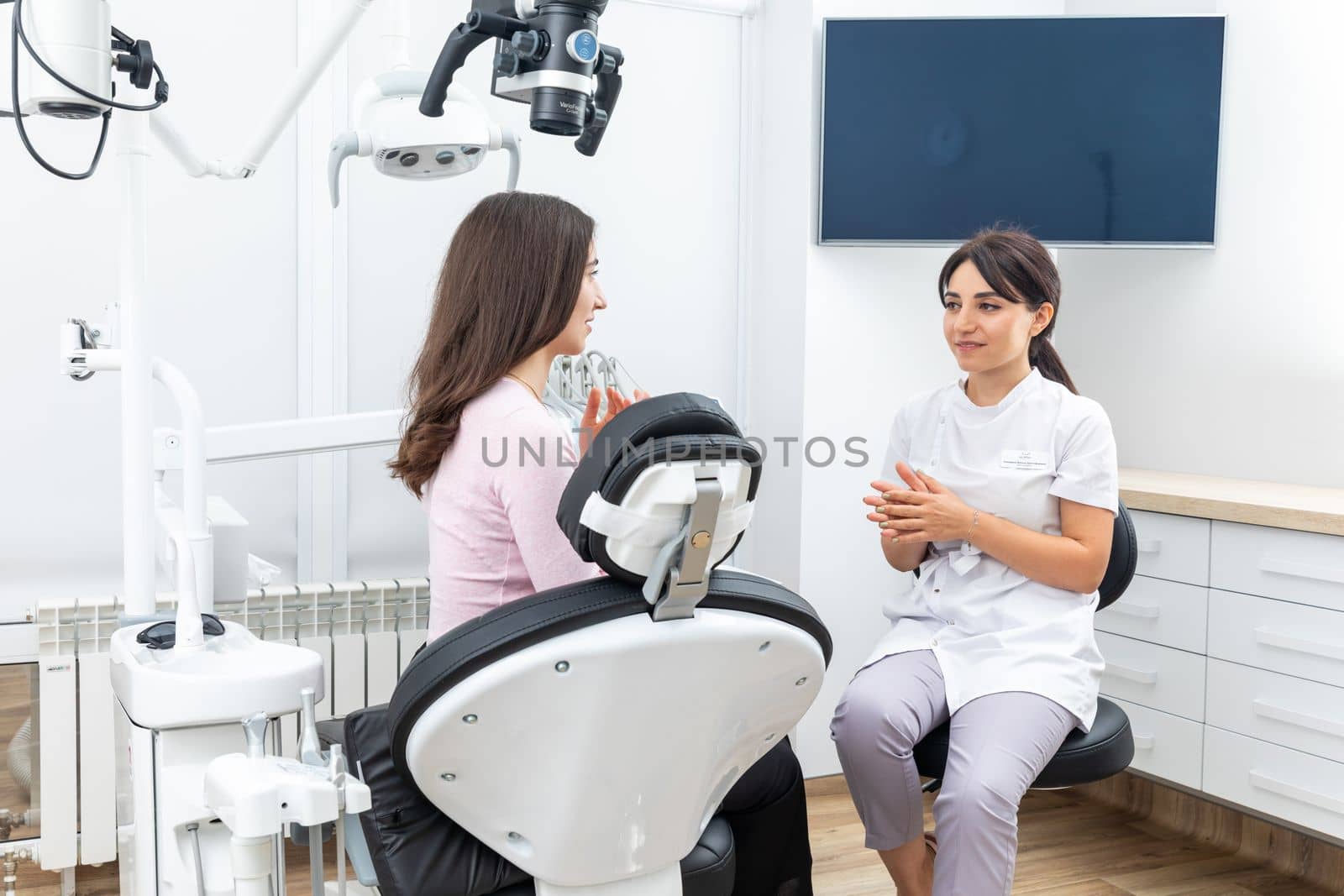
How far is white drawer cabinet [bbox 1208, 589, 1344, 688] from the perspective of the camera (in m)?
2.12

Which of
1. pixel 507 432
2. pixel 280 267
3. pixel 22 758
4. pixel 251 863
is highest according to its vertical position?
pixel 280 267

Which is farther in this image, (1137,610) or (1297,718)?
(1137,610)

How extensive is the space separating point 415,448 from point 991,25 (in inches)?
73.8

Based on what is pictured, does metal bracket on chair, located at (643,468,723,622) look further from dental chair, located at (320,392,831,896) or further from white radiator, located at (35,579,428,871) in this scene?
white radiator, located at (35,579,428,871)

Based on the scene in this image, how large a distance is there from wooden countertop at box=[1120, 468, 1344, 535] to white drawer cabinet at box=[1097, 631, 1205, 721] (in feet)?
0.98

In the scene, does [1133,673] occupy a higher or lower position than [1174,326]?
lower

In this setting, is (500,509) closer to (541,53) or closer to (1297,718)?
(541,53)

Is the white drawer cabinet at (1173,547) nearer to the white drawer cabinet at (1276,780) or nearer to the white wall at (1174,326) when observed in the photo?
the white drawer cabinet at (1276,780)

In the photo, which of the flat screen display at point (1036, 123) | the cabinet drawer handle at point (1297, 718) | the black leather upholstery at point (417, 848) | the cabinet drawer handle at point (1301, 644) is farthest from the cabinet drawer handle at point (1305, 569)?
the black leather upholstery at point (417, 848)

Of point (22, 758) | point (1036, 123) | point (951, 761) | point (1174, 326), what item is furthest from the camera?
point (1174, 326)

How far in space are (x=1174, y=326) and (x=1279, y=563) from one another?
0.85m

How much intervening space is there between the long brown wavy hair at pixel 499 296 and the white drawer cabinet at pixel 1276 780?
5.37ft

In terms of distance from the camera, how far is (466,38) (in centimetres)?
128

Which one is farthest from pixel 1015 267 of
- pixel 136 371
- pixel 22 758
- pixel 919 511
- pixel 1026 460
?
pixel 22 758
